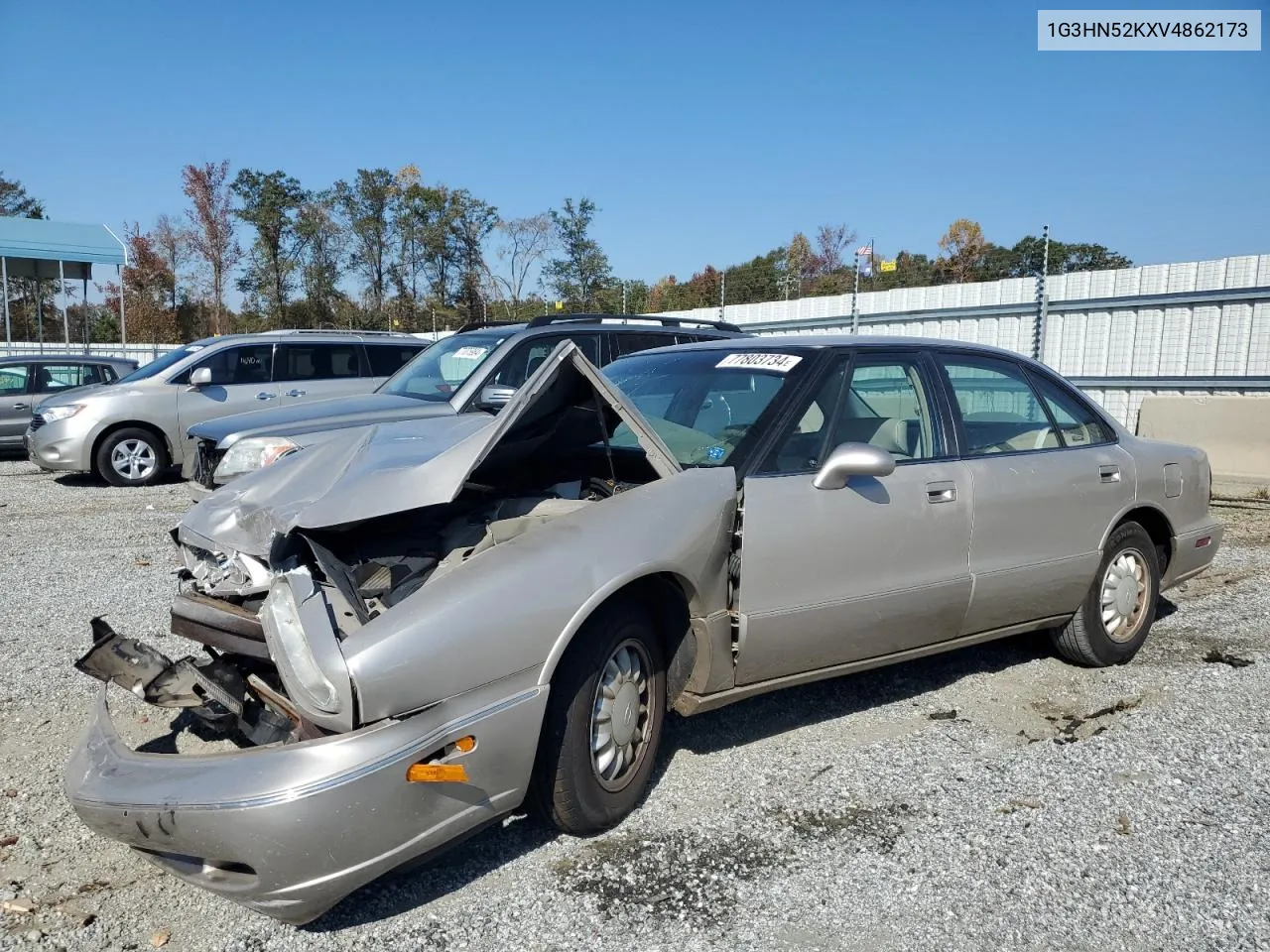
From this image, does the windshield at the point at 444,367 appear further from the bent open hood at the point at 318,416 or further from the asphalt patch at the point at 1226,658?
the asphalt patch at the point at 1226,658

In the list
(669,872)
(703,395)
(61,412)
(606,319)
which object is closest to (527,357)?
(606,319)

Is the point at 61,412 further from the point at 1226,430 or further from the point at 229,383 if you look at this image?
the point at 1226,430

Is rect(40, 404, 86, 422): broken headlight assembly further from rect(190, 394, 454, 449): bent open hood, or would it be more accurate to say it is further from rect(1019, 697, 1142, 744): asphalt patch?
rect(1019, 697, 1142, 744): asphalt patch

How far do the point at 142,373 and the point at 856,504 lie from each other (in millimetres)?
10410

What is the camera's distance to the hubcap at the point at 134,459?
10992 millimetres

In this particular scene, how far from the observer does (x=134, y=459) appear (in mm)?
11086

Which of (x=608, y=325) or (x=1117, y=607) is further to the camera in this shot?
(x=608, y=325)

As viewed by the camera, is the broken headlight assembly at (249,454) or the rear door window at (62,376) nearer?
the broken headlight assembly at (249,454)

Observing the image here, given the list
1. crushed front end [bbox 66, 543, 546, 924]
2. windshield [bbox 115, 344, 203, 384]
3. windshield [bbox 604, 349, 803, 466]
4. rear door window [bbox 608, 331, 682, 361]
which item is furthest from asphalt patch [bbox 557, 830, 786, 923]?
windshield [bbox 115, 344, 203, 384]

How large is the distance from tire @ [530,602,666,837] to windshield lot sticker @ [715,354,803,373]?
1.34m

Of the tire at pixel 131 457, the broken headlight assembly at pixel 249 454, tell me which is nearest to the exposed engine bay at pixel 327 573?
the broken headlight assembly at pixel 249 454

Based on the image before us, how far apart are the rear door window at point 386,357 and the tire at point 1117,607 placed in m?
8.75

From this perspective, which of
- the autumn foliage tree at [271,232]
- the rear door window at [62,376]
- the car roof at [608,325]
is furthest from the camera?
the autumn foliage tree at [271,232]

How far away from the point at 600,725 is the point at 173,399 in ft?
32.5
